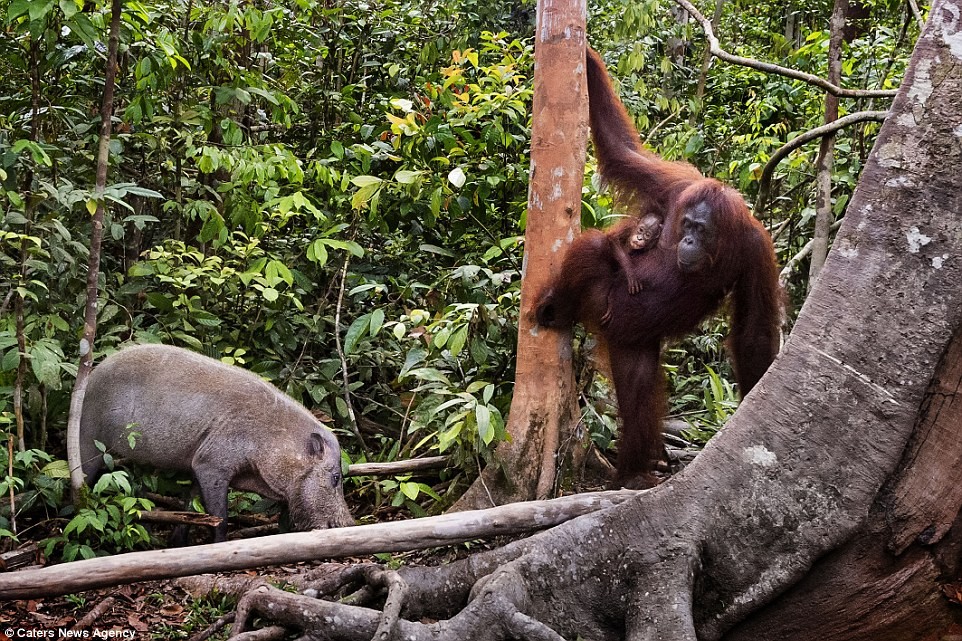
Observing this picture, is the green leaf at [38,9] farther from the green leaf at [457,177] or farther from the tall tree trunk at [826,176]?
the tall tree trunk at [826,176]

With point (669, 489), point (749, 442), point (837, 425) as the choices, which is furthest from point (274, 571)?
point (837, 425)

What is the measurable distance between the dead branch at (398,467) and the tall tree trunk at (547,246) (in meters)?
0.50

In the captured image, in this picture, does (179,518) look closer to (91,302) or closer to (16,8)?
(91,302)

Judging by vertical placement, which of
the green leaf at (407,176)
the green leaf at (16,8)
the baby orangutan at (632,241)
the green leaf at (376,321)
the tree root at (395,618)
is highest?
the green leaf at (16,8)

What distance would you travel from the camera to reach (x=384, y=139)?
6.63m

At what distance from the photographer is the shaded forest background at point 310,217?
190 inches

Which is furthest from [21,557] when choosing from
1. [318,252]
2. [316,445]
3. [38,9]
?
[38,9]

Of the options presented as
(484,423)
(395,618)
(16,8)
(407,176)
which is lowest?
(395,618)

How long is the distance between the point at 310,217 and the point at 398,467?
2.33 m

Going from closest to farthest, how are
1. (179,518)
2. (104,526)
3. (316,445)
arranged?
(104,526) < (179,518) < (316,445)

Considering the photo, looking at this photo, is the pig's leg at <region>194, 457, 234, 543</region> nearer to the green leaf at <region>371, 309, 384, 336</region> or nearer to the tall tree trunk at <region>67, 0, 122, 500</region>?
the tall tree trunk at <region>67, 0, 122, 500</region>

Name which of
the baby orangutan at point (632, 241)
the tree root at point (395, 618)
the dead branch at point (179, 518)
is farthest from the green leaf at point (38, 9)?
the baby orangutan at point (632, 241)

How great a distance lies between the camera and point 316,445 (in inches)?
214

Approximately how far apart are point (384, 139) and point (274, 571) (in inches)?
129
